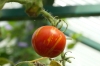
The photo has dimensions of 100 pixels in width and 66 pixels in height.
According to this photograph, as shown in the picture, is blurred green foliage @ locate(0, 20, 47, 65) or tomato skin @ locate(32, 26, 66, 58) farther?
blurred green foliage @ locate(0, 20, 47, 65)

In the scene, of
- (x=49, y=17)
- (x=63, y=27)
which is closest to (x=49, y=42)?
(x=49, y=17)

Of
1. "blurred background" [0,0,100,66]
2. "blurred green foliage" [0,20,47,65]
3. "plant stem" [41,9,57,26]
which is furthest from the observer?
"blurred green foliage" [0,20,47,65]

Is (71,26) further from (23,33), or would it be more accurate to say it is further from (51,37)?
(51,37)

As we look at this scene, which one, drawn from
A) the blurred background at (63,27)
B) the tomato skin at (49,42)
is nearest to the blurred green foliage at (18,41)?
the blurred background at (63,27)

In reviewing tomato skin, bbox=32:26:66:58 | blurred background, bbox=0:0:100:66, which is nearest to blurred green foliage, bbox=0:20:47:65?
blurred background, bbox=0:0:100:66

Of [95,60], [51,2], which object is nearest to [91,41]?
[95,60]

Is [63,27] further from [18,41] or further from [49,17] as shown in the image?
[49,17]

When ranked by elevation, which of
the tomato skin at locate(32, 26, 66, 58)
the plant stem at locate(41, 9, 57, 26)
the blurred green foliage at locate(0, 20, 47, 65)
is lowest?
the blurred green foliage at locate(0, 20, 47, 65)

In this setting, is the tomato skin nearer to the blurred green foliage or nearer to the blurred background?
the blurred background
